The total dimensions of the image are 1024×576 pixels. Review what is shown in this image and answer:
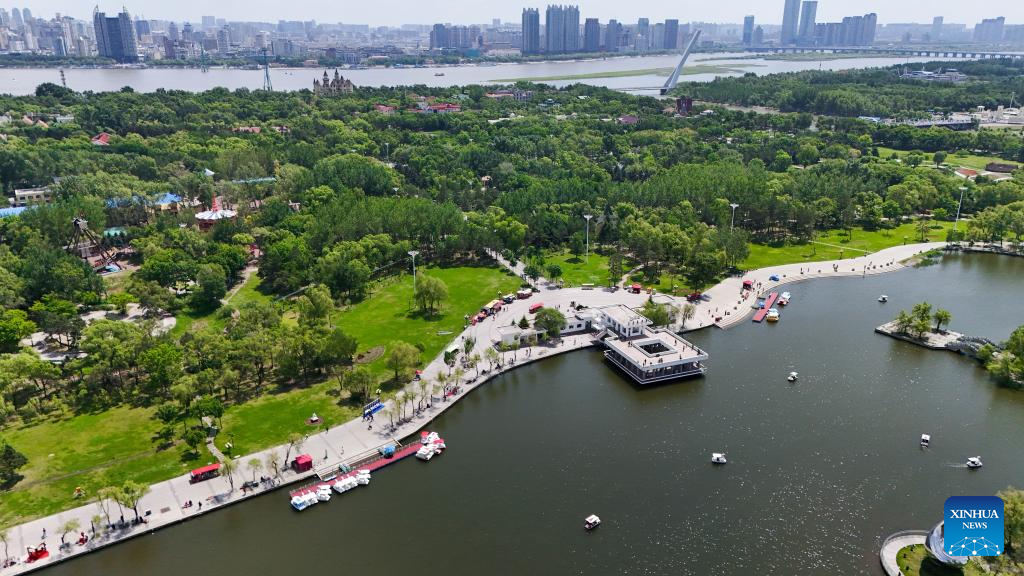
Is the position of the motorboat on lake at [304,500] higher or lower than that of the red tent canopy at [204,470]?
lower

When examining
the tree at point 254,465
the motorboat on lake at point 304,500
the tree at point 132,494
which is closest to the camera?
the tree at point 132,494

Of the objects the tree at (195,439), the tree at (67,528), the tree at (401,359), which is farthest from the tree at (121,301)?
the tree at (67,528)

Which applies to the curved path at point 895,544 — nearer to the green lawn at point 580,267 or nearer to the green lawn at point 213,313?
the green lawn at point 580,267

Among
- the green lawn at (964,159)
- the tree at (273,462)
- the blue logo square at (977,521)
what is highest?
the green lawn at (964,159)

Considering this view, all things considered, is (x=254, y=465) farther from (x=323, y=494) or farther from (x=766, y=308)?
(x=766, y=308)

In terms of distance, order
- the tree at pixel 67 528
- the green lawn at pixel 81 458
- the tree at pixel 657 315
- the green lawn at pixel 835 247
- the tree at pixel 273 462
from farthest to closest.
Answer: the green lawn at pixel 835 247 → the tree at pixel 657 315 → the tree at pixel 273 462 → the green lawn at pixel 81 458 → the tree at pixel 67 528

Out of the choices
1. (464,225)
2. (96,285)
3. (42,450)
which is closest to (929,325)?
(464,225)
